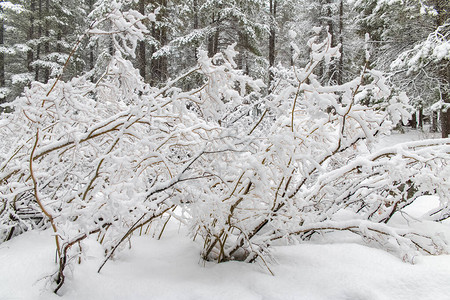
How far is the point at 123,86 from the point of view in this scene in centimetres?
202

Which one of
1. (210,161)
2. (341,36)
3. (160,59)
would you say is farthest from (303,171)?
(341,36)

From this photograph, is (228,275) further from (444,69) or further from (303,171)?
(444,69)

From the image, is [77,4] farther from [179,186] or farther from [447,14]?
[179,186]

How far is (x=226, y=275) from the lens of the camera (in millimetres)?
1706

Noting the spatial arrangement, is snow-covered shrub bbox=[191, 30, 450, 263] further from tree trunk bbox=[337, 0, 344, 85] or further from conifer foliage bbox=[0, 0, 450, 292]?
tree trunk bbox=[337, 0, 344, 85]

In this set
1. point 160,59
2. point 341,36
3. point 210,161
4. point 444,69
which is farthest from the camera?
point 341,36

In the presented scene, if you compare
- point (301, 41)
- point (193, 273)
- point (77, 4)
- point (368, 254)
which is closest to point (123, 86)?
point (193, 273)

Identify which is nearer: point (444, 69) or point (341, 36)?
point (444, 69)


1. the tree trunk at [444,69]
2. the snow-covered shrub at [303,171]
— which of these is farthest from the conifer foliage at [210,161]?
the tree trunk at [444,69]

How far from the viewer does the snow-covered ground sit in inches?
57.7

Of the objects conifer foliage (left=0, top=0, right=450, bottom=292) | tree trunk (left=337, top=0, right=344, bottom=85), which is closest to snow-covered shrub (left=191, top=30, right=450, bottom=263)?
conifer foliage (left=0, top=0, right=450, bottom=292)

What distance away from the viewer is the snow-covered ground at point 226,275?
4.81 ft

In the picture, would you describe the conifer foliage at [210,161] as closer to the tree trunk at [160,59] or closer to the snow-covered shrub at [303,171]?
the snow-covered shrub at [303,171]

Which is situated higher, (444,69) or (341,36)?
(341,36)
